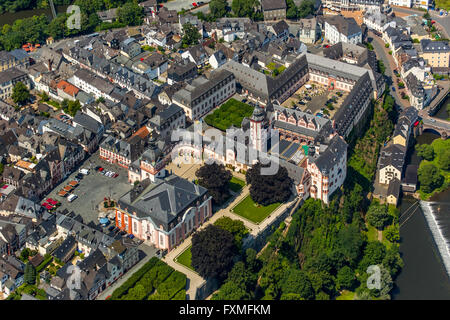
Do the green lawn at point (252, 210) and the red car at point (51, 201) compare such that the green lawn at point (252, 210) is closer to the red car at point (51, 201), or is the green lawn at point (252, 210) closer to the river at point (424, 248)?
the river at point (424, 248)

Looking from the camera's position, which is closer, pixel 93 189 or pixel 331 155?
pixel 331 155

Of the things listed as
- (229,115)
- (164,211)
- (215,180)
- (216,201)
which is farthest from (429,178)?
(164,211)

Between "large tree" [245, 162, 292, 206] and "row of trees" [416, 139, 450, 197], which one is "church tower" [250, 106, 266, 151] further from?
"row of trees" [416, 139, 450, 197]

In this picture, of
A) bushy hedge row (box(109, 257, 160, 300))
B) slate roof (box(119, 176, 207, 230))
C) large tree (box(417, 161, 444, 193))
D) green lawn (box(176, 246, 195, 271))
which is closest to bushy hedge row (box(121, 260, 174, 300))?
bushy hedge row (box(109, 257, 160, 300))

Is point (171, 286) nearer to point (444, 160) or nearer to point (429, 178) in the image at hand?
point (429, 178)

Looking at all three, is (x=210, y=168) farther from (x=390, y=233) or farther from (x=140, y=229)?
(x=390, y=233)

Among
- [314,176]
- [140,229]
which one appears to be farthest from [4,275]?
[314,176]
